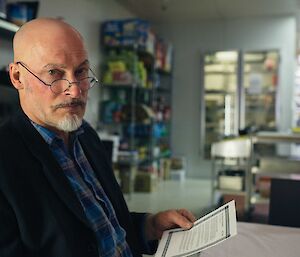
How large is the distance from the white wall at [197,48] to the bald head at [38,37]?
5728 mm

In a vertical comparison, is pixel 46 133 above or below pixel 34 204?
above

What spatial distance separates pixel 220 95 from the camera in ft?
21.4

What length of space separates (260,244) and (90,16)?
4.37 meters

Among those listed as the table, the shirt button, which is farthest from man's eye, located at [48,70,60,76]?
the table

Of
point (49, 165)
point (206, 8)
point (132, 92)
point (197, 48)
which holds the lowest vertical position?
point (49, 165)

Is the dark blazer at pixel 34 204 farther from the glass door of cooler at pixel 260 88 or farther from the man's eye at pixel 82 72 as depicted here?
the glass door of cooler at pixel 260 88

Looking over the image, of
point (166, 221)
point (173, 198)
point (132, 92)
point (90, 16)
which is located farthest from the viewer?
point (132, 92)

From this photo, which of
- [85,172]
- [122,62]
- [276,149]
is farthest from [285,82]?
[85,172]

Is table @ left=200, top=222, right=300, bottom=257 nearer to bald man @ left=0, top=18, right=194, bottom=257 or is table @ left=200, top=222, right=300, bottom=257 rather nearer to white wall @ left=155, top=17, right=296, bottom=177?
bald man @ left=0, top=18, right=194, bottom=257

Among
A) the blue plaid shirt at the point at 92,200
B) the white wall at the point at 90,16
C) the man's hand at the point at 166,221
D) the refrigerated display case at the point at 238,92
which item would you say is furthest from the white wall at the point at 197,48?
the blue plaid shirt at the point at 92,200

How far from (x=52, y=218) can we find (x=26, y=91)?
0.38 m

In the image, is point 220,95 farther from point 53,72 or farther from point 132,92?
point 53,72

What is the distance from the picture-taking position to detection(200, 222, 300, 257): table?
38.6 inches

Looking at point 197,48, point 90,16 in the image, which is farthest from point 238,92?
point 90,16
